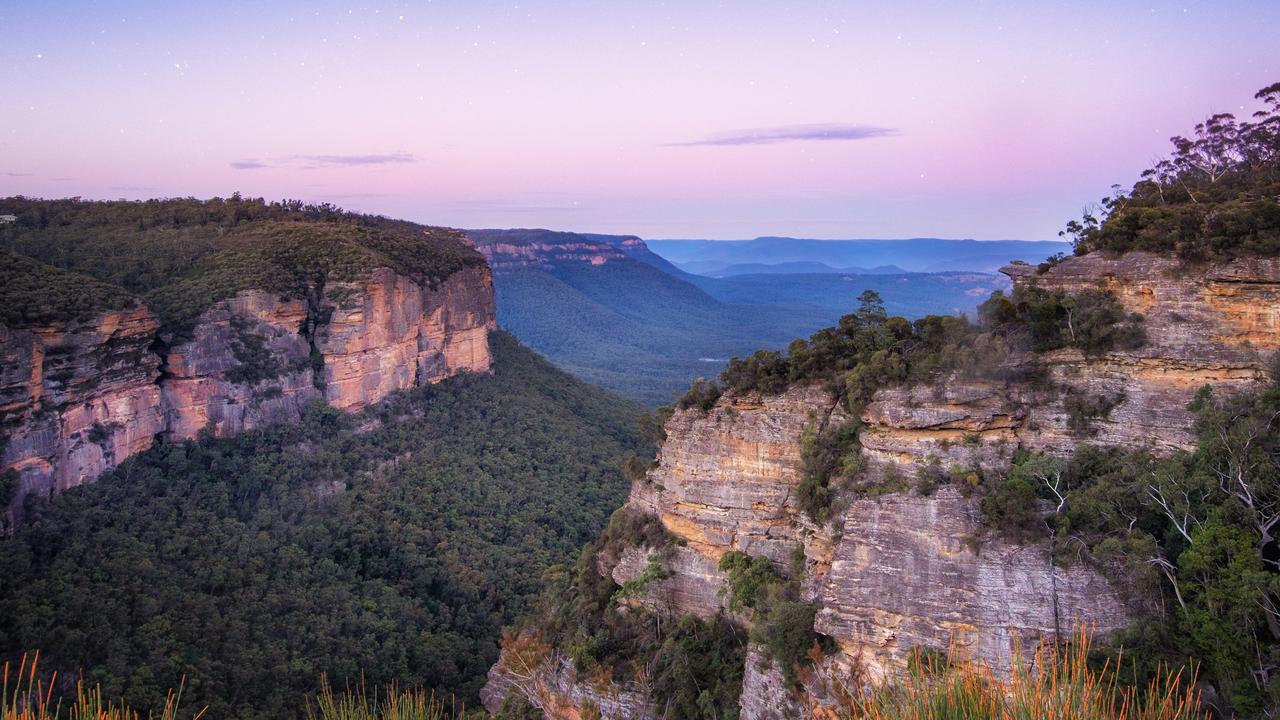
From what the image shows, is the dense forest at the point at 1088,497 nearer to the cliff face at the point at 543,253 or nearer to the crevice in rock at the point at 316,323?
the crevice in rock at the point at 316,323

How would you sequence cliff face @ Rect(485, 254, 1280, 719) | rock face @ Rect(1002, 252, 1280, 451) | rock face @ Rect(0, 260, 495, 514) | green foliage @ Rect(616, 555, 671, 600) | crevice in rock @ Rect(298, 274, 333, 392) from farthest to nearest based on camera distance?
1. crevice in rock @ Rect(298, 274, 333, 392)
2. rock face @ Rect(0, 260, 495, 514)
3. green foliage @ Rect(616, 555, 671, 600)
4. rock face @ Rect(1002, 252, 1280, 451)
5. cliff face @ Rect(485, 254, 1280, 719)

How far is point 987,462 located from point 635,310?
4917 inches

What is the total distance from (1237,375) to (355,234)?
140 ft

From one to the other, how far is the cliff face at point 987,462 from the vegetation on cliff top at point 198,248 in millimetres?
29522

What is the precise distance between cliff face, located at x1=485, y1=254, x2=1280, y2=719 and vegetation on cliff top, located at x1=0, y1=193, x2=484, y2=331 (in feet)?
96.9

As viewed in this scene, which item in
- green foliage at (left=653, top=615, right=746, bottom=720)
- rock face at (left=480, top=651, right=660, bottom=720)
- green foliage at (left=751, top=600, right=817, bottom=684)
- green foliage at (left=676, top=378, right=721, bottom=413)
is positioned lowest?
rock face at (left=480, top=651, right=660, bottom=720)

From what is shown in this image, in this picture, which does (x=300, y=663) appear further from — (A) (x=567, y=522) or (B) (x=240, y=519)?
(A) (x=567, y=522)

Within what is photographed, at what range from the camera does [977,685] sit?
8.47 meters

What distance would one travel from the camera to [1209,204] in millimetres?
17984

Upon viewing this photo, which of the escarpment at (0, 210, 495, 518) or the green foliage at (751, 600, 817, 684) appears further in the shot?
the escarpment at (0, 210, 495, 518)

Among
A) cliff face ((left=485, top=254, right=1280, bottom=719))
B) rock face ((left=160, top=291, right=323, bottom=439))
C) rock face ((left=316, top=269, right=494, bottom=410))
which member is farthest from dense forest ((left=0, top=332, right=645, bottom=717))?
cliff face ((left=485, top=254, right=1280, bottom=719))

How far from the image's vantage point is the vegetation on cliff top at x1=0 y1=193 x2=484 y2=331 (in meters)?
37.4

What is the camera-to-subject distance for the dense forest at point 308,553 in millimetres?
24750

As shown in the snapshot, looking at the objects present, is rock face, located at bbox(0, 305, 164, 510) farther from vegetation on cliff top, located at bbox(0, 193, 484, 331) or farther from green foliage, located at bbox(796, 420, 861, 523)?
green foliage, located at bbox(796, 420, 861, 523)
